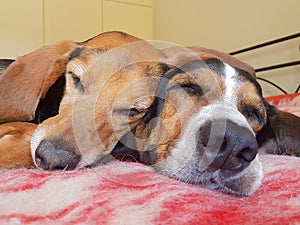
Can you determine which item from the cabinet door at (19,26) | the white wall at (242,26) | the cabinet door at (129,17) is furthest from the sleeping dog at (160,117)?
the cabinet door at (129,17)

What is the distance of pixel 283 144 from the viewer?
1.09m

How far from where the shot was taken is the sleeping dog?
2.30 ft

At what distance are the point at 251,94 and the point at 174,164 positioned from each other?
30 cm

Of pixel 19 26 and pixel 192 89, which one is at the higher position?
pixel 192 89

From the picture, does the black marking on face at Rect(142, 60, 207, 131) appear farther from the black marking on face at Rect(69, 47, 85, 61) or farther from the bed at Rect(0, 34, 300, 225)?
the black marking on face at Rect(69, 47, 85, 61)

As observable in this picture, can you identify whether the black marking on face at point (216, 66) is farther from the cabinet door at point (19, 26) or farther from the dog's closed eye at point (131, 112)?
the cabinet door at point (19, 26)

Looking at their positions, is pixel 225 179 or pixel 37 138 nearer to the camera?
pixel 225 179

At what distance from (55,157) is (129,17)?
3317 mm

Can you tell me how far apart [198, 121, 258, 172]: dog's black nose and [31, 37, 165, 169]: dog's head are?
7.5 inches

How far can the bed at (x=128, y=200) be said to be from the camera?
510 mm

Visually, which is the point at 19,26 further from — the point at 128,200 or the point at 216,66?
the point at 128,200

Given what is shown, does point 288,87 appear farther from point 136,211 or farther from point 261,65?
point 136,211

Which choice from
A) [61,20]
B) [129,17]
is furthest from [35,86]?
[129,17]

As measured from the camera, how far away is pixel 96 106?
2.77 ft
